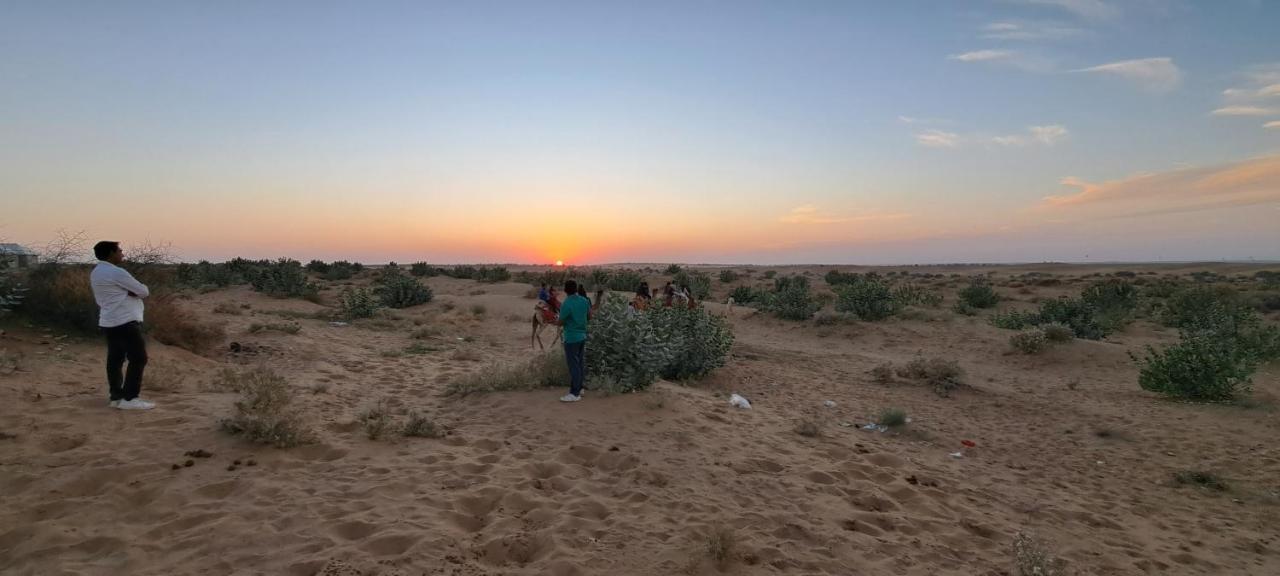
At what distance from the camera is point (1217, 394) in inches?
371

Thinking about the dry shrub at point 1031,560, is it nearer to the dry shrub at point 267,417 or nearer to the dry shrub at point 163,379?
the dry shrub at point 267,417

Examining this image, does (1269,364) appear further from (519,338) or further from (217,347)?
(217,347)

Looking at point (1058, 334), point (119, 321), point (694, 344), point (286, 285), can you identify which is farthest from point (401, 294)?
point (1058, 334)

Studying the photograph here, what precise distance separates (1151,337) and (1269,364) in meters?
4.89

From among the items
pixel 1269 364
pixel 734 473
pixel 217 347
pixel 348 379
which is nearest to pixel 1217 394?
pixel 1269 364

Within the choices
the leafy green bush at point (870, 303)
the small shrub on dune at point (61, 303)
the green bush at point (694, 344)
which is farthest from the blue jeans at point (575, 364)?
the leafy green bush at point (870, 303)

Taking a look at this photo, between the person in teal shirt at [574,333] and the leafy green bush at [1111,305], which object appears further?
the leafy green bush at [1111,305]

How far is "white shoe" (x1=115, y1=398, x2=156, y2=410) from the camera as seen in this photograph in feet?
20.0

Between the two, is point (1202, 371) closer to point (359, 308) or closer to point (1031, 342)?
point (1031, 342)

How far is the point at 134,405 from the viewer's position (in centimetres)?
614

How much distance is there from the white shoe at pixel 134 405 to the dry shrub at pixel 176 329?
3663 mm

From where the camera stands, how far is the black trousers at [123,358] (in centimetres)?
610

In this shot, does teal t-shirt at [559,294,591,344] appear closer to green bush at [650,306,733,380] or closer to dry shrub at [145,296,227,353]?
green bush at [650,306,733,380]

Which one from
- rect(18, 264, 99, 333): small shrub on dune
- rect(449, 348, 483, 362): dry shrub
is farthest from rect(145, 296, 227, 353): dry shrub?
rect(449, 348, 483, 362): dry shrub
